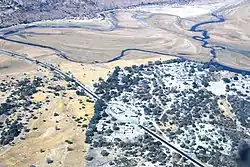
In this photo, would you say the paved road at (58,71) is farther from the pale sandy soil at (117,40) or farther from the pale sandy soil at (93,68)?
the pale sandy soil at (117,40)

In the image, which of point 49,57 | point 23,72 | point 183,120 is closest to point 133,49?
point 49,57

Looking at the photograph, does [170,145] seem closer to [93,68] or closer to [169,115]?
[169,115]

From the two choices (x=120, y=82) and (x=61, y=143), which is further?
(x=120, y=82)

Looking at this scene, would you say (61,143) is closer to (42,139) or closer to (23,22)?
(42,139)

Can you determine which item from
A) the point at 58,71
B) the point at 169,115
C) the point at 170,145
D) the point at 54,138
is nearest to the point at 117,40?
the point at 58,71

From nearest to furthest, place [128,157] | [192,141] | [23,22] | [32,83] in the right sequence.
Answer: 1. [128,157]
2. [192,141]
3. [32,83]
4. [23,22]

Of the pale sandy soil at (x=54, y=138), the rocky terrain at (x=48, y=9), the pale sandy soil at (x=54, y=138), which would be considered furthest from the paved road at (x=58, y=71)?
the rocky terrain at (x=48, y=9)

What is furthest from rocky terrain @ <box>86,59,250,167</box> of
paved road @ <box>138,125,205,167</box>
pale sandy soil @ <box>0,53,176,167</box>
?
pale sandy soil @ <box>0,53,176,167</box>

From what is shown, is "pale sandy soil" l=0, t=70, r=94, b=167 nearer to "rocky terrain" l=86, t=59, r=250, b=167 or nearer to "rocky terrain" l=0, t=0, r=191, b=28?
"rocky terrain" l=86, t=59, r=250, b=167
